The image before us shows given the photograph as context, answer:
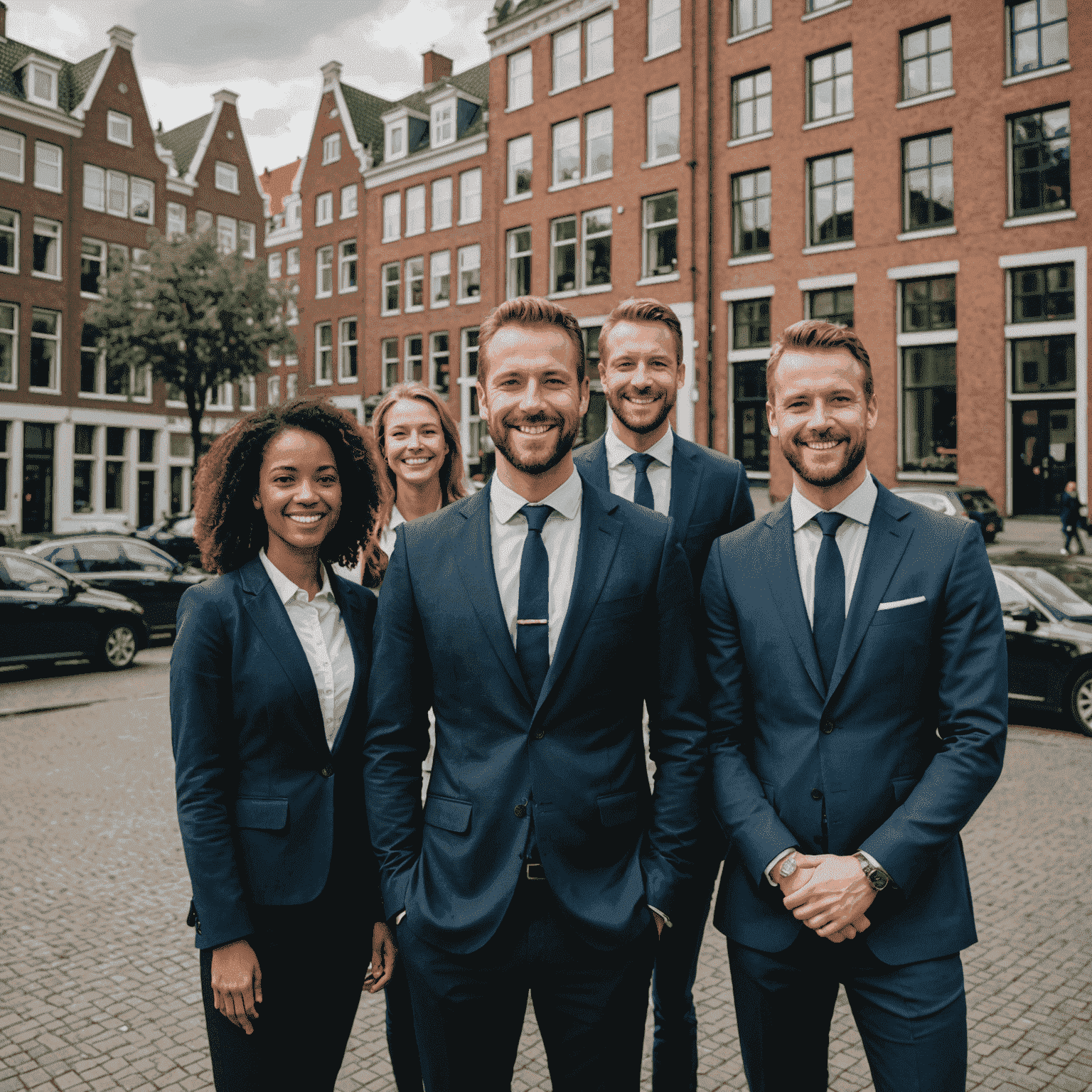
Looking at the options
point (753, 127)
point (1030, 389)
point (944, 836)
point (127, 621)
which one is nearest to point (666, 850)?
point (944, 836)

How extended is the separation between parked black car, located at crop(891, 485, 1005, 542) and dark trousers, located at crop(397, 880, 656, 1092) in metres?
17.8

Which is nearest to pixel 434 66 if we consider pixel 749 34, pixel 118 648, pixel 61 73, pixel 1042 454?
pixel 61 73

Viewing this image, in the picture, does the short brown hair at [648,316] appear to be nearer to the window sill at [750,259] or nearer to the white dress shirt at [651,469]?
the white dress shirt at [651,469]

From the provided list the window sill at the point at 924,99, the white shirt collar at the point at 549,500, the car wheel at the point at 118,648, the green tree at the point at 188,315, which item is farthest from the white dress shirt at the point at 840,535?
the green tree at the point at 188,315

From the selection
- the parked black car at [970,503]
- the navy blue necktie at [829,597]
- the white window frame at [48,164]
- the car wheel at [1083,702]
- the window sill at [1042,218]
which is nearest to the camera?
the navy blue necktie at [829,597]

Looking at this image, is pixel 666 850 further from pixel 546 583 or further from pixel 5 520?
pixel 5 520

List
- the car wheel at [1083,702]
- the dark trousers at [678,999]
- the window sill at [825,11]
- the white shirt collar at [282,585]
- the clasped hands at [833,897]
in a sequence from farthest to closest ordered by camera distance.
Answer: the window sill at [825,11] < the car wheel at [1083,702] < the dark trousers at [678,999] < the white shirt collar at [282,585] < the clasped hands at [833,897]

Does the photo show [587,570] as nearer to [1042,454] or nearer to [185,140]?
[1042,454]

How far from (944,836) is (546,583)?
1.07 m

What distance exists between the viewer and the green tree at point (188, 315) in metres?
26.4

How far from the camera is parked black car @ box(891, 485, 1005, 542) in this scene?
62.8ft

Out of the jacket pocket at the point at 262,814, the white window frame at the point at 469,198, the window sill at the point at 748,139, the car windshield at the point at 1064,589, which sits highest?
the white window frame at the point at 469,198

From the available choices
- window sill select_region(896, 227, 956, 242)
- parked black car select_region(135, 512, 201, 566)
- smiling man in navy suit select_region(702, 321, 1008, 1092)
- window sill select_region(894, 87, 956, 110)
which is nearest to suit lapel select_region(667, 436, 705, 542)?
smiling man in navy suit select_region(702, 321, 1008, 1092)

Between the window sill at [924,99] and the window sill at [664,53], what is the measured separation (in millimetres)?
7340
